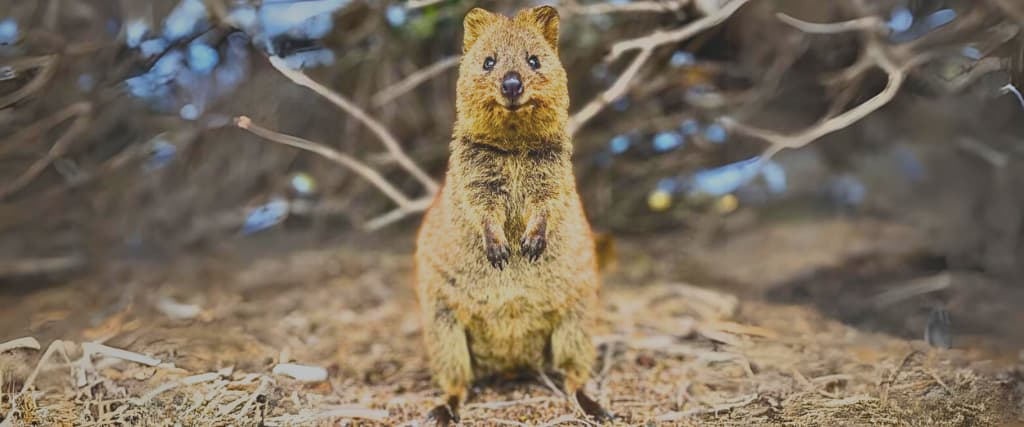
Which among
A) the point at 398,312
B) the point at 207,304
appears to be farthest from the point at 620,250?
the point at 207,304

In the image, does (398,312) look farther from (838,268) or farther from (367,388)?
(838,268)

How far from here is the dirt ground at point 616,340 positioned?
9.45 ft

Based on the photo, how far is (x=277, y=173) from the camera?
5.42 metres

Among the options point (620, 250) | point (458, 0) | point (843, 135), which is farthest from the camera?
point (843, 135)

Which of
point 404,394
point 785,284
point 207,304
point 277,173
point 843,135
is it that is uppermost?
point 843,135

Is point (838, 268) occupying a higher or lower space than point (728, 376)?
higher

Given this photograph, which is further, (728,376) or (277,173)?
(277,173)

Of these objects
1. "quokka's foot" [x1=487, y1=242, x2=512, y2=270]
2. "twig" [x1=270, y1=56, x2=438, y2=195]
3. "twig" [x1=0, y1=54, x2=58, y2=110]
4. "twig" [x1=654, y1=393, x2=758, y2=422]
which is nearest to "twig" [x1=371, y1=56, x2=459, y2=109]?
"twig" [x1=270, y1=56, x2=438, y2=195]

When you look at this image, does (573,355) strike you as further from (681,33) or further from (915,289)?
(915,289)

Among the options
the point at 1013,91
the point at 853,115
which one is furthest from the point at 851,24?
the point at 1013,91

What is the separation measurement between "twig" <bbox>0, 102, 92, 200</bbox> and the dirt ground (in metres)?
0.65

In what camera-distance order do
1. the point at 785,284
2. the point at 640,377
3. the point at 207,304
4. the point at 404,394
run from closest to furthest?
1. the point at 404,394
2. the point at 640,377
3. the point at 207,304
4. the point at 785,284

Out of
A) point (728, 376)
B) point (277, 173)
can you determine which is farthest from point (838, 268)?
point (277, 173)

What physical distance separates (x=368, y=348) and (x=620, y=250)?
7.87 feet
